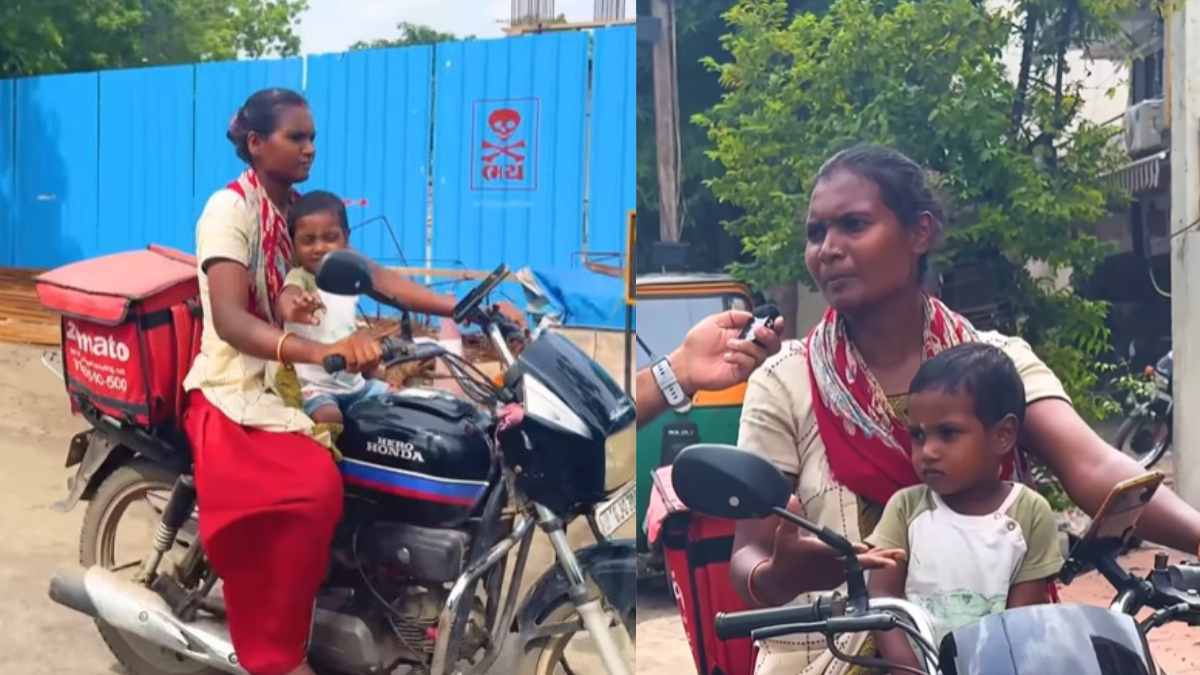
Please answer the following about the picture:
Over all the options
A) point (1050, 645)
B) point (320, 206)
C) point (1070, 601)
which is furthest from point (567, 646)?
point (1050, 645)

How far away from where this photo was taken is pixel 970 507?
1733mm

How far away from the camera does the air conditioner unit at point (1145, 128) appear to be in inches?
67.7

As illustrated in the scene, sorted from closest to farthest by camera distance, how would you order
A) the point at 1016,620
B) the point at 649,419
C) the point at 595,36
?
the point at 1016,620, the point at 649,419, the point at 595,36

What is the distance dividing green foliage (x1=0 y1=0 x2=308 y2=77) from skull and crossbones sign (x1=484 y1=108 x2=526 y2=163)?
0.58 metres

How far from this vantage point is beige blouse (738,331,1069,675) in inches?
71.2

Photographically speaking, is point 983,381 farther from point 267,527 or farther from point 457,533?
point 267,527

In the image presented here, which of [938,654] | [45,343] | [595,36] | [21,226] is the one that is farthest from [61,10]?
[938,654]

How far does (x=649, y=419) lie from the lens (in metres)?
2.03

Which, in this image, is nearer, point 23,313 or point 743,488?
point 743,488

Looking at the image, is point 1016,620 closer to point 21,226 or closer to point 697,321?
point 697,321

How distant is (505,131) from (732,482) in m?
1.51

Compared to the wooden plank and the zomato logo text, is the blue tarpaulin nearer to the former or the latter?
the zomato logo text

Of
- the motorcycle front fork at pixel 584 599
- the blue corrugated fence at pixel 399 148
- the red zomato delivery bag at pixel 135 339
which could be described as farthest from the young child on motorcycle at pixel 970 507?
the red zomato delivery bag at pixel 135 339

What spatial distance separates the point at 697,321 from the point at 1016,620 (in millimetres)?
624
